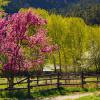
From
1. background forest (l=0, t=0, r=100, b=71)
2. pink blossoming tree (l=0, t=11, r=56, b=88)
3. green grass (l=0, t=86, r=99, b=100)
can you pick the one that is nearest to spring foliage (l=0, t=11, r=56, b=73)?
pink blossoming tree (l=0, t=11, r=56, b=88)

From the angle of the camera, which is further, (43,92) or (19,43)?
(19,43)

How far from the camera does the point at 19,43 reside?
3834 centimetres

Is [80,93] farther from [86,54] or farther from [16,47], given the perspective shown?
[86,54]

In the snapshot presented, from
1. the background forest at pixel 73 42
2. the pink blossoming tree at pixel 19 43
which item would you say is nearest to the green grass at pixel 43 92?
the pink blossoming tree at pixel 19 43

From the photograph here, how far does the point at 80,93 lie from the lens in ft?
116

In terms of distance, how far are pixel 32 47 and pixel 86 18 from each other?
13875cm

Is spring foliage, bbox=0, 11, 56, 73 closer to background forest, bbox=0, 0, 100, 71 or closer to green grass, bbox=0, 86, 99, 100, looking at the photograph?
green grass, bbox=0, 86, 99, 100

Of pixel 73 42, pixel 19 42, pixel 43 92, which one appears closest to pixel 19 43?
pixel 19 42

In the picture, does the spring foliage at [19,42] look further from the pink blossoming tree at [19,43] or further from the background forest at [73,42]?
the background forest at [73,42]

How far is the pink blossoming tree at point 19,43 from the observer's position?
1479 inches

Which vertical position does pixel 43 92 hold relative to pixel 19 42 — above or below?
below

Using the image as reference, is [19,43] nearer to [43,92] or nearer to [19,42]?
[19,42]

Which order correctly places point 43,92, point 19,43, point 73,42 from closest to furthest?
point 43,92
point 19,43
point 73,42

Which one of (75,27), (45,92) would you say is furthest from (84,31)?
(45,92)
